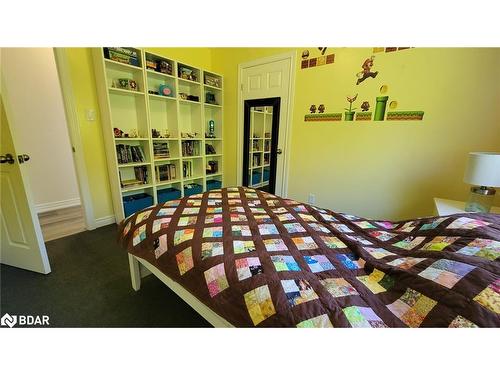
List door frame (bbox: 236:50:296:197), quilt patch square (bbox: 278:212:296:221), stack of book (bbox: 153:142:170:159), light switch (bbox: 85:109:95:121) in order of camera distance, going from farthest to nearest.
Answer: stack of book (bbox: 153:142:170:159) → door frame (bbox: 236:50:296:197) → light switch (bbox: 85:109:95:121) → quilt patch square (bbox: 278:212:296:221)

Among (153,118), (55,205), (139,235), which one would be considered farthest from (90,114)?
(139,235)

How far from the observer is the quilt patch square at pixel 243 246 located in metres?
0.96

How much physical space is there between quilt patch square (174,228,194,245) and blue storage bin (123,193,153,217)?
5.75 ft

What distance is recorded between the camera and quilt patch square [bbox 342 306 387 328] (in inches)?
24.1

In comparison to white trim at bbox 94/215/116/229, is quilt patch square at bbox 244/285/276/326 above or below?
above

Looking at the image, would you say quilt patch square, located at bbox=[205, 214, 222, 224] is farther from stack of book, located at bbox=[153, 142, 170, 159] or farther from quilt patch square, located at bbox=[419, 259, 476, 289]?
stack of book, located at bbox=[153, 142, 170, 159]

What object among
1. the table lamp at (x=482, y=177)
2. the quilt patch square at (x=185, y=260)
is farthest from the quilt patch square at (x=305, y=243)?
the table lamp at (x=482, y=177)

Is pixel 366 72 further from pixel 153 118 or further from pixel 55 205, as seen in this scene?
pixel 55 205

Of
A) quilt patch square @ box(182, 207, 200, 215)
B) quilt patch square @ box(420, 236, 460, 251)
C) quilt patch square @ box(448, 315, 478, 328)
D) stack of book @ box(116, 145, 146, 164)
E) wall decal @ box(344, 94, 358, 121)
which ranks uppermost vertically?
wall decal @ box(344, 94, 358, 121)

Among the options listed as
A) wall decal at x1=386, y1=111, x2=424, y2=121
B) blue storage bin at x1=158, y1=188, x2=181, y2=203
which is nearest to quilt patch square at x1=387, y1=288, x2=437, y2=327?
wall decal at x1=386, y1=111, x2=424, y2=121

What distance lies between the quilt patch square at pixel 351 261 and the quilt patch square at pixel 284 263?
0.23 meters

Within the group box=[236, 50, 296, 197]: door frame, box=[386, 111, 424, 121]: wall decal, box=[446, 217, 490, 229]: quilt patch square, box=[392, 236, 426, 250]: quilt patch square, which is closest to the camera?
box=[446, 217, 490, 229]: quilt patch square

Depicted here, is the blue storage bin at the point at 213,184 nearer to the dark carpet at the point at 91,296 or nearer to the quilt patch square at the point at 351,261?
the dark carpet at the point at 91,296
